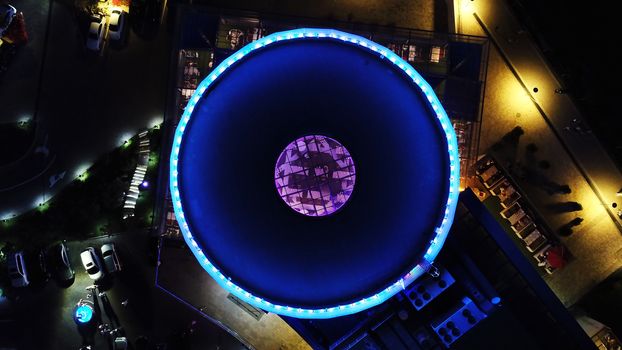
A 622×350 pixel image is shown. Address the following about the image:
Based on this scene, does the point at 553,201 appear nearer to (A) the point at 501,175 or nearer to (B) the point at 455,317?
(A) the point at 501,175

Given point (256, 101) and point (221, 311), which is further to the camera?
point (221, 311)

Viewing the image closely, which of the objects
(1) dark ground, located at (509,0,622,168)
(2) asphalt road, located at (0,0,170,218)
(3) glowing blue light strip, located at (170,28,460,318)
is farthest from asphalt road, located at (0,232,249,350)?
(1) dark ground, located at (509,0,622,168)

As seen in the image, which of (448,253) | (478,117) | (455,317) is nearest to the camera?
(455,317)

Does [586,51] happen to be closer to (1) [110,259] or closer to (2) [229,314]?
(2) [229,314]

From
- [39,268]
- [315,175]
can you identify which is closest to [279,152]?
[315,175]

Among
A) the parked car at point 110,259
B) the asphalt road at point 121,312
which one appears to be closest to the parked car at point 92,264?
the parked car at point 110,259

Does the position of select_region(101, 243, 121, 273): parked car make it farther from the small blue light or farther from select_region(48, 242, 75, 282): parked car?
the small blue light

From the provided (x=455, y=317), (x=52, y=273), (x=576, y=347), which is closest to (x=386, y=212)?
(x=455, y=317)
